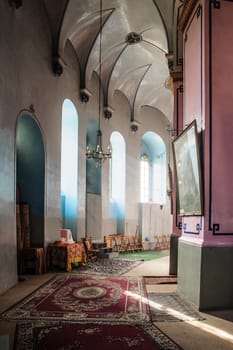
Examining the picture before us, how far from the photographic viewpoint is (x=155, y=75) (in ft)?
49.9

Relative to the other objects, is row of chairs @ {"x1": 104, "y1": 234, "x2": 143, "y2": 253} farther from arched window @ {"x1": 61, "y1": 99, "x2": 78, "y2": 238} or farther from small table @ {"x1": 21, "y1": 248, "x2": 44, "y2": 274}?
small table @ {"x1": 21, "y1": 248, "x2": 44, "y2": 274}

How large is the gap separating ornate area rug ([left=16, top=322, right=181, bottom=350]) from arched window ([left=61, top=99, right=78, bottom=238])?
7210 millimetres

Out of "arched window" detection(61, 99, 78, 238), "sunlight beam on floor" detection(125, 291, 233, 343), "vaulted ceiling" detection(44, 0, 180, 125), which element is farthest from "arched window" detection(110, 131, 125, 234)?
"sunlight beam on floor" detection(125, 291, 233, 343)

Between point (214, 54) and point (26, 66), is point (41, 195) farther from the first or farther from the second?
point (214, 54)

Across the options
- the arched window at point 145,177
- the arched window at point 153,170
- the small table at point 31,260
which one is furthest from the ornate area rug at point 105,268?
the arched window at point 153,170

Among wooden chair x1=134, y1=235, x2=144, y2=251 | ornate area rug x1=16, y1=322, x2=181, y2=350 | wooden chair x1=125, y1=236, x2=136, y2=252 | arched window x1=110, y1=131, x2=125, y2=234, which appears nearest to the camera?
ornate area rug x1=16, y1=322, x2=181, y2=350

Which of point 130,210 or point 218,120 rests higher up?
point 218,120

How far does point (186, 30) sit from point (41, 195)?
540cm

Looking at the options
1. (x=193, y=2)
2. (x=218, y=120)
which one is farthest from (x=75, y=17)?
(x=218, y=120)

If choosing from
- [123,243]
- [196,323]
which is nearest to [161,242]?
[123,243]

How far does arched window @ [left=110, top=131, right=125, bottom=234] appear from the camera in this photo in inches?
615

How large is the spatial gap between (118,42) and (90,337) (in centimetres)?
1086

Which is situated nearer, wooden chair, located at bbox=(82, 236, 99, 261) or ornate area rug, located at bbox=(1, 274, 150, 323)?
ornate area rug, located at bbox=(1, 274, 150, 323)

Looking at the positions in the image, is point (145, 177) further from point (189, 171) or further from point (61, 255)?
point (189, 171)
